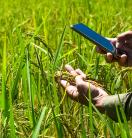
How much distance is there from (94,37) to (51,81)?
9.6 inches

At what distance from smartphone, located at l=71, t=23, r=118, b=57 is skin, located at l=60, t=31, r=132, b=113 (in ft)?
0.08

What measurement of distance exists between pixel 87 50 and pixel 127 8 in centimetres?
155

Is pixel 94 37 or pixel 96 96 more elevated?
pixel 94 37

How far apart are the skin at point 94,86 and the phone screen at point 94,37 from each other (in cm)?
3

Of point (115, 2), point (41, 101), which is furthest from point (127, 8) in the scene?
point (41, 101)

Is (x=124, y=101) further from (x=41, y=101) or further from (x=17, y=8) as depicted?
(x=17, y=8)

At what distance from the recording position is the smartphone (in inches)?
58.3

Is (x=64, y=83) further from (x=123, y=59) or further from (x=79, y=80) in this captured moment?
(x=123, y=59)

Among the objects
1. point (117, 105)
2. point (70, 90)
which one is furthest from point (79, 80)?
point (117, 105)

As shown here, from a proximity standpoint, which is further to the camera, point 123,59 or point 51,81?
point 51,81

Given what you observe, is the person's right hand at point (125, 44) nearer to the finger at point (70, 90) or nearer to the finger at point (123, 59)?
the finger at point (123, 59)

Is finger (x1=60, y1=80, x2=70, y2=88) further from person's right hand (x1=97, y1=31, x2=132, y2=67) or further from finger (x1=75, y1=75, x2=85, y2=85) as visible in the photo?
person's right hand (x1=97, y1=31, x2=132, y2=67)

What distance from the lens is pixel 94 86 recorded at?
156 cm

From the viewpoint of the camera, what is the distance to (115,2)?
3682 mm
